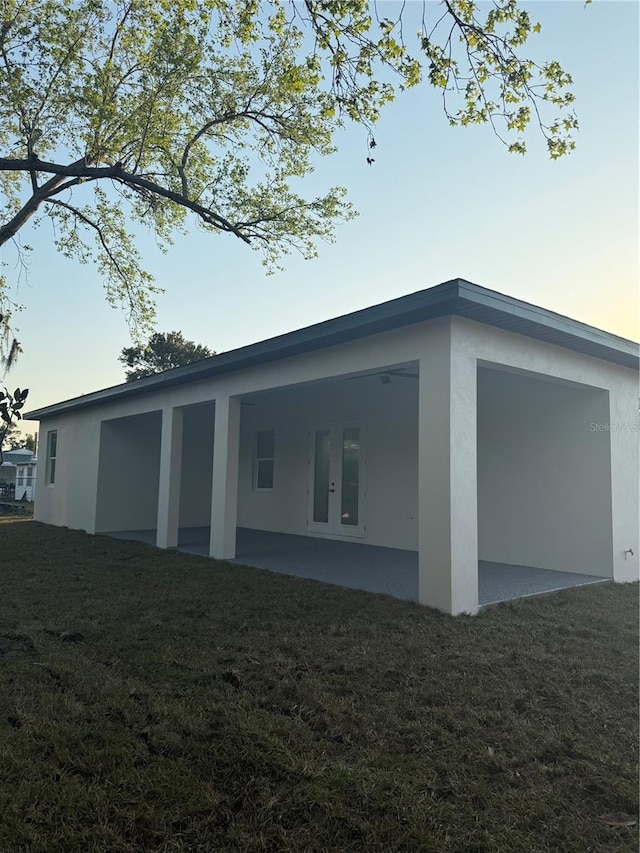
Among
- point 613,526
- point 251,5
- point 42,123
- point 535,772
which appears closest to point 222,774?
point 535,772

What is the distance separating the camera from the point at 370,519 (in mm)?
10039

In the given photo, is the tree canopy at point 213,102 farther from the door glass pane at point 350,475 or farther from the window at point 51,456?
the window at point 51,456

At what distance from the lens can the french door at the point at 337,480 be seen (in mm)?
10359

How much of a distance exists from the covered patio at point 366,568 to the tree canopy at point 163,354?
72.5 ft

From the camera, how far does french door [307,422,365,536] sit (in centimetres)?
1036

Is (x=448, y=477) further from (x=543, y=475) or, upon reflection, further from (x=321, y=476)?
(x=321, y=476)

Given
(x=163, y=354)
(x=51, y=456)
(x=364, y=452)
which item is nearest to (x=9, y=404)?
(x=364, y=452)

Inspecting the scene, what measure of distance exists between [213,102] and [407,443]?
630 cm

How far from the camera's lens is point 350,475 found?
34.4 ft

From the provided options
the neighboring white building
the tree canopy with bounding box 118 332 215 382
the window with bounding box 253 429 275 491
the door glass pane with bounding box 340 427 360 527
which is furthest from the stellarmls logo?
the neighboring white building

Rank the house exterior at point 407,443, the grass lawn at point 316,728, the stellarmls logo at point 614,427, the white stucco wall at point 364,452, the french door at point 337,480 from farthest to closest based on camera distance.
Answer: the french door at point 337,480, the white stucco wall at point 364,452, the stellarmls logo at point 614,427, the house exterior at point 407,443, the grass lawn at point 316,728

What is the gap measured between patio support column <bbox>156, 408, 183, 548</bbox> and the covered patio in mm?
395

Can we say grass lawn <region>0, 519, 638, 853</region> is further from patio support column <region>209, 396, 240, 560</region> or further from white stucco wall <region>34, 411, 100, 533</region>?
white stucco wall <region>34, 411, 100, 533</region>

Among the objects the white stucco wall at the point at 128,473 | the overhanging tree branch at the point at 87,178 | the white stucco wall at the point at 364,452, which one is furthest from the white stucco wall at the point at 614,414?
the white stucco wall at the point at 128,473
